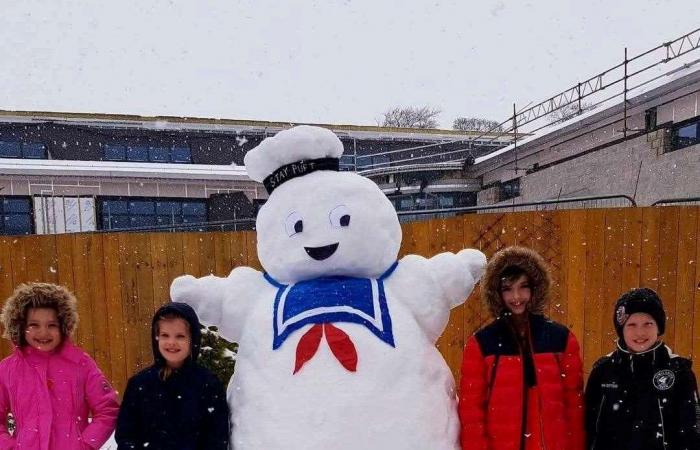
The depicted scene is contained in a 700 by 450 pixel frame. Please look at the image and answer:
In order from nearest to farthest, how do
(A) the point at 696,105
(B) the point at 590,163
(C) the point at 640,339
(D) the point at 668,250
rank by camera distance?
(C) the point at 640,339, (D) the point at 668,250, (A) the point at 696,105, (B) the point at 590,163

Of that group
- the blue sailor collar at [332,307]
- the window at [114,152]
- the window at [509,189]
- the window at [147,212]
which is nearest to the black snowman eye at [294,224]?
the blue sailor collar at [332,307]

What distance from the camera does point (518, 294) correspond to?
95.0 inches

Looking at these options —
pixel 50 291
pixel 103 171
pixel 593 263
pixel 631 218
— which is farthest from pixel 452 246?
pixel 103 171

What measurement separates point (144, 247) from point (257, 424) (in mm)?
3944

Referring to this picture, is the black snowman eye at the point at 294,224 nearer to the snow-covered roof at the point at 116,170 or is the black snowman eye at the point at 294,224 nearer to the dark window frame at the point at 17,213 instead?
the snow-covered roof at the point at 116,170

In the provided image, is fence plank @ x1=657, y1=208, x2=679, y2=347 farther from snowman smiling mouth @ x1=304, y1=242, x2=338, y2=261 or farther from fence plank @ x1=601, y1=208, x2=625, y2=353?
snowman smiling mouth @ x1=304, y1=242, x2=338, y2=261

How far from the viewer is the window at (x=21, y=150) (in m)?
13.6

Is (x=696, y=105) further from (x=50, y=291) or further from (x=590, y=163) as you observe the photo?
(x=50, y=291)

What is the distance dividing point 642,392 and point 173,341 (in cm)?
199

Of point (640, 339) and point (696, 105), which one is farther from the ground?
point (696, 105)

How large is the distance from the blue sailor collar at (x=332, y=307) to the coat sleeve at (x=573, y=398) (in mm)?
758

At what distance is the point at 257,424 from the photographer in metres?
2.36

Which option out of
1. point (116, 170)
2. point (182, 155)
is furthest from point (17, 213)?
point (182, 155)

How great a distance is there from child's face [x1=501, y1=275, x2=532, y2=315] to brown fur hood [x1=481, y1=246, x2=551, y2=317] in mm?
33
